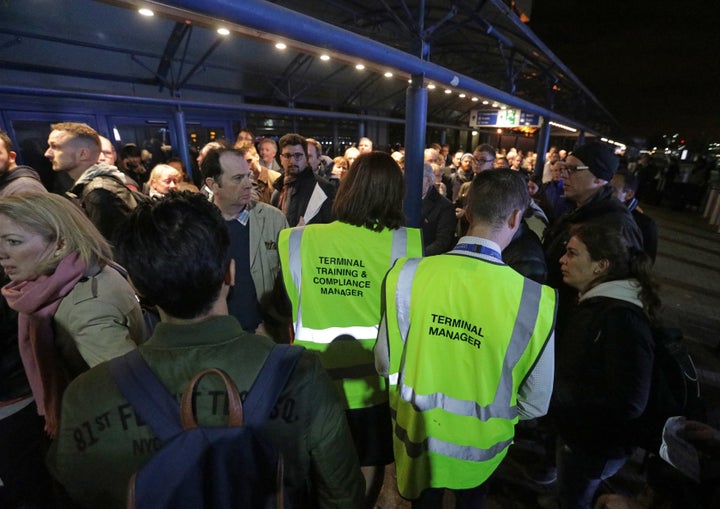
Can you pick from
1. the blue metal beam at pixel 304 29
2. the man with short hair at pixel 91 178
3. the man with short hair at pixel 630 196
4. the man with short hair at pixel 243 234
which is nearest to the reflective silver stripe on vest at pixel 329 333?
the man with short hair at pixel 243 234

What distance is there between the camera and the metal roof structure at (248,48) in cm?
206

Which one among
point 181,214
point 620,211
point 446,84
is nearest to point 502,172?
point 181,214

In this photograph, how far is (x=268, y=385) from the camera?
2.67 ft

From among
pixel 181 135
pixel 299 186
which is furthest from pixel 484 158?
pixel 181 135

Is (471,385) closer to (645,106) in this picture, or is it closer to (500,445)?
(500,445)

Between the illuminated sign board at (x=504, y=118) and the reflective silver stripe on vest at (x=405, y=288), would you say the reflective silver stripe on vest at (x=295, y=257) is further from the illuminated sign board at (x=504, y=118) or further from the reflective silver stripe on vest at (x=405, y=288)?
the illuminated sign board at (x=504, y=118)

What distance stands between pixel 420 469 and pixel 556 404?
31.9 inches

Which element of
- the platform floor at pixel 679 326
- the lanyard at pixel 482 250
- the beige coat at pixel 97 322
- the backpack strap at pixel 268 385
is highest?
the lanyard at pixel 482 250

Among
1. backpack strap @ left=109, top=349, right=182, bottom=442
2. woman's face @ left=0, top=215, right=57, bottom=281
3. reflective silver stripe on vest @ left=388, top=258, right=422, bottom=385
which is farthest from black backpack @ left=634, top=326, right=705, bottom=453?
woman's face @ left=0, top=215, right=57, bottom=281

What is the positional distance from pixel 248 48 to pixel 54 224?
794cm

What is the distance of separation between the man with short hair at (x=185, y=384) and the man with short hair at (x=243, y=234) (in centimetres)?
129

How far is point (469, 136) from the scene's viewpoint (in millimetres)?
20328

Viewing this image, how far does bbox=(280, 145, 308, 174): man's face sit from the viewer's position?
11.3ft

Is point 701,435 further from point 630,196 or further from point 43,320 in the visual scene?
point 630,196
